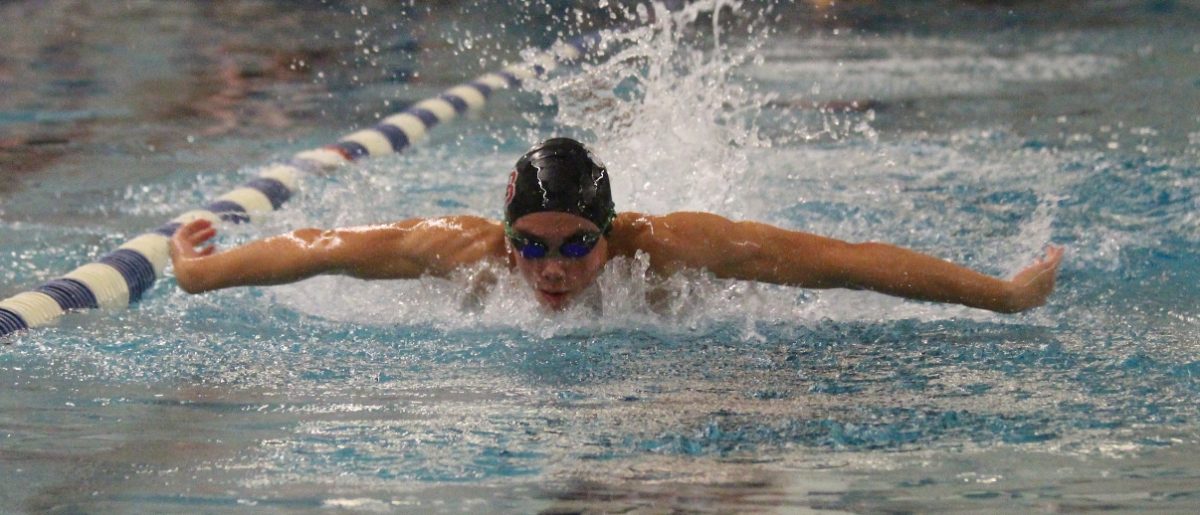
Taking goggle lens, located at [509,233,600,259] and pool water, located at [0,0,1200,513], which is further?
goggle lens, located at [509,233,600,259]

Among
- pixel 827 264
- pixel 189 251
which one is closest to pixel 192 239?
pixel 189 251

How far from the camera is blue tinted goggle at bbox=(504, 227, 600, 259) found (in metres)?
3.01

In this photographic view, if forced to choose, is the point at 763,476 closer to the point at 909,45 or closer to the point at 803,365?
the point at 803,365

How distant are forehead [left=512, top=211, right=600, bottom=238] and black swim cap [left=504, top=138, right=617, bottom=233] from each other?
12mm

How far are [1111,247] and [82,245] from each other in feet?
10.1

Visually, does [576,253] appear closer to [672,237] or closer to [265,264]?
[672,237]

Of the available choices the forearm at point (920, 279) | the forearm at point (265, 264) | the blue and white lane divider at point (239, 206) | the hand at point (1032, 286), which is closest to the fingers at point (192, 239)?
the forearm at point (265, 264)

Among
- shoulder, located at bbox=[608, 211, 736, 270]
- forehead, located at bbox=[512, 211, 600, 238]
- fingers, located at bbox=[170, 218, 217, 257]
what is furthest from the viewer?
fingers, located at bbox=[170, 218, 217, 257]

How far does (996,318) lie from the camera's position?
3.33 m

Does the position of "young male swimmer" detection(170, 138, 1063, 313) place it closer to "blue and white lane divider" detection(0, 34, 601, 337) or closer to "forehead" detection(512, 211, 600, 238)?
"forehead" detection(512, 211, 600, 238)

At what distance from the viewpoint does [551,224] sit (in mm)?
2992

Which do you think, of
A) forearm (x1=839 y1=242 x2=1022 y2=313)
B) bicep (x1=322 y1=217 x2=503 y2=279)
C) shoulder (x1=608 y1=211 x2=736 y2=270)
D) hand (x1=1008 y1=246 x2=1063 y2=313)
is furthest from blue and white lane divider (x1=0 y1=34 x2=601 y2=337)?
hand (x1=1008 y1=246 x2=1063 y2=313)

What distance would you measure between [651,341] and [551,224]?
392 mm

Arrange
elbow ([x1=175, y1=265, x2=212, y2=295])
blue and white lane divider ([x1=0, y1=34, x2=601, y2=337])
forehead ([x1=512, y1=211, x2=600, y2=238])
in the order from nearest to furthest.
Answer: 1. forehead ([x1=512, y1=211, x2=600, y2=238])
2. elbow ([x1=175, y1=265, x2=212, y2=295])
3. blue and white lane divider ([x1=0, y1=34, x2=601, y2=337])
